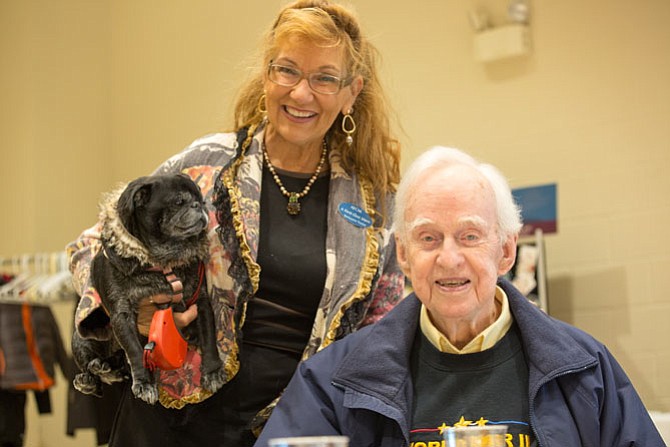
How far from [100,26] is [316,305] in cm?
486

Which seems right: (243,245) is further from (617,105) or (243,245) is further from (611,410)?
(617,105)

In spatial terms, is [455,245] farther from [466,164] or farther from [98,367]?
[98,367]

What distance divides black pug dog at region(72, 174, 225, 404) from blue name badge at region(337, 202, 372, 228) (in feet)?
1.27

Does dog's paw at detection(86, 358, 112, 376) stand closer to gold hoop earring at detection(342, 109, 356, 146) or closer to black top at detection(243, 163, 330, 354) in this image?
black top at detection(243, 163, 330, 354)

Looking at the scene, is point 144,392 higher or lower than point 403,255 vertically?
lower

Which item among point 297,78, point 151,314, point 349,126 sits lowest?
point 151,314

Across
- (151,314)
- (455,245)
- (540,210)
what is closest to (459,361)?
(455,245)

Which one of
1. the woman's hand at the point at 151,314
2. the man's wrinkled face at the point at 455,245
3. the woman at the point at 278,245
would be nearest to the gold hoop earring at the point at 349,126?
the woman at the point at 278,245

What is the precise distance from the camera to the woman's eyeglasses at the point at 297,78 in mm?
2266

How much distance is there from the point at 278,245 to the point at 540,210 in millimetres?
2295

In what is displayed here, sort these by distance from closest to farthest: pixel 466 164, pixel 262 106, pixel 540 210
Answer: pixel 466 164
pixel 262 106
pixel 540 210

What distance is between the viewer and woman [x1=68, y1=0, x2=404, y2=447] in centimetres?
221

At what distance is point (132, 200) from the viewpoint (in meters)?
2.10

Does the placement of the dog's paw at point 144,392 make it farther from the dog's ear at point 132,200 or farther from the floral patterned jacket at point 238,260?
the dog's ear at point 132,200
